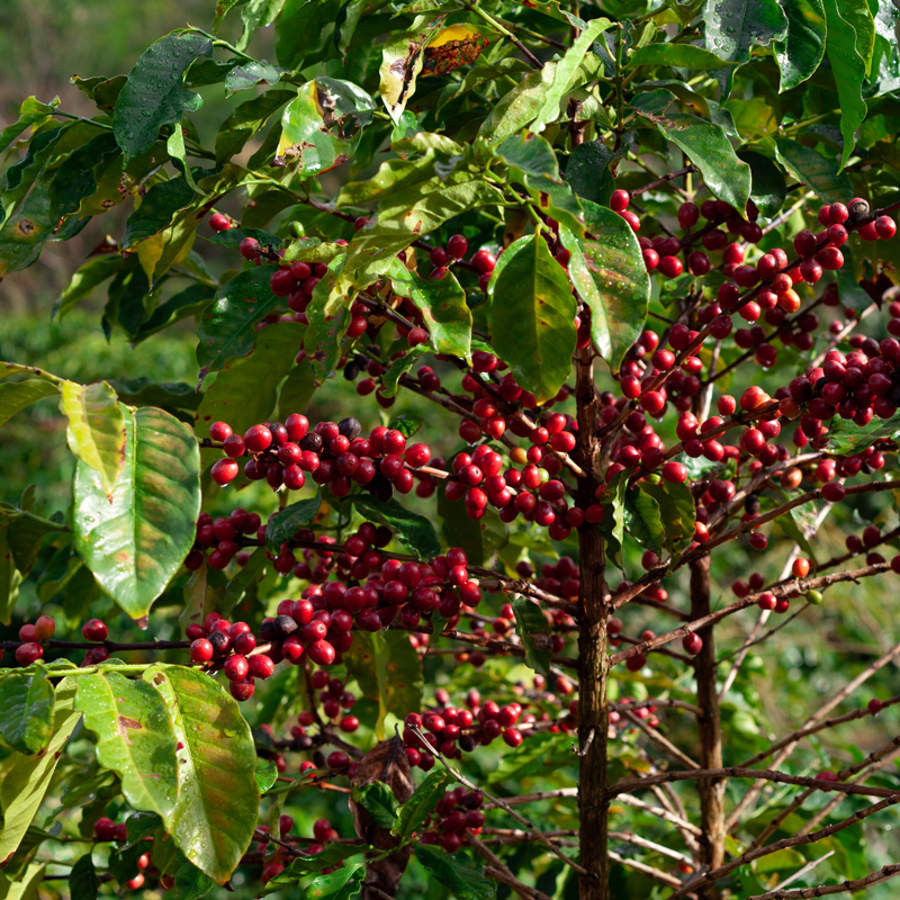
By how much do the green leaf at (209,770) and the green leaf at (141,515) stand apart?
0.13 meters

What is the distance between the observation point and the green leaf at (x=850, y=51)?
861mm

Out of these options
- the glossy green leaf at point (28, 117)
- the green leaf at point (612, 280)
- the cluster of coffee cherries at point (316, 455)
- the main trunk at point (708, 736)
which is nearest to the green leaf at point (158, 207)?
the glossy green leaf at point (28, 117)

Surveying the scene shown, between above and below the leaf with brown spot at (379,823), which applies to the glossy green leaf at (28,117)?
above

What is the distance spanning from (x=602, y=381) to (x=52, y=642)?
5.20 meters

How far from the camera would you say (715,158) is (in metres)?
0.84

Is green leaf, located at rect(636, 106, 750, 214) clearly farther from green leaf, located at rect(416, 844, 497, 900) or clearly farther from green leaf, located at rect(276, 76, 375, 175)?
green leaf, located at rect(416, 844, 497, 900)

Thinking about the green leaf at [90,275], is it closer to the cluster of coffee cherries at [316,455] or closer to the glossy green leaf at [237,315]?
the glossy green leaf at [237,315]

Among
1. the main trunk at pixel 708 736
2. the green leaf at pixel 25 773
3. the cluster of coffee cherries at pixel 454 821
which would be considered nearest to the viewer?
the green leaf at pixel 25 773

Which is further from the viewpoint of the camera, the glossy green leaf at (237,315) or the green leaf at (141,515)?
the glossy green leaf at (237,315)

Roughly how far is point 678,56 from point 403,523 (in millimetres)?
545

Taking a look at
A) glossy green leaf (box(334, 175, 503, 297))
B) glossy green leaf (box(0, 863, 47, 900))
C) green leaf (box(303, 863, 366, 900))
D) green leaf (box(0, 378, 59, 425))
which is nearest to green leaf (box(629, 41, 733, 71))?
glossy green leaf (box(334, 175, 503, 297))

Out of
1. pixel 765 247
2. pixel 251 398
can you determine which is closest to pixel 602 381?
pixel 765 247

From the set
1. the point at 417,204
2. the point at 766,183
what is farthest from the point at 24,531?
the point at 766,183

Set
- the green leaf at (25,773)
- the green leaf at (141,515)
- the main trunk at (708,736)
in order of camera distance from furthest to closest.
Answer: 1. the main trunk at (708,736)
2. the green leaf at (25,773)
3. the green leaf at (141,515)
